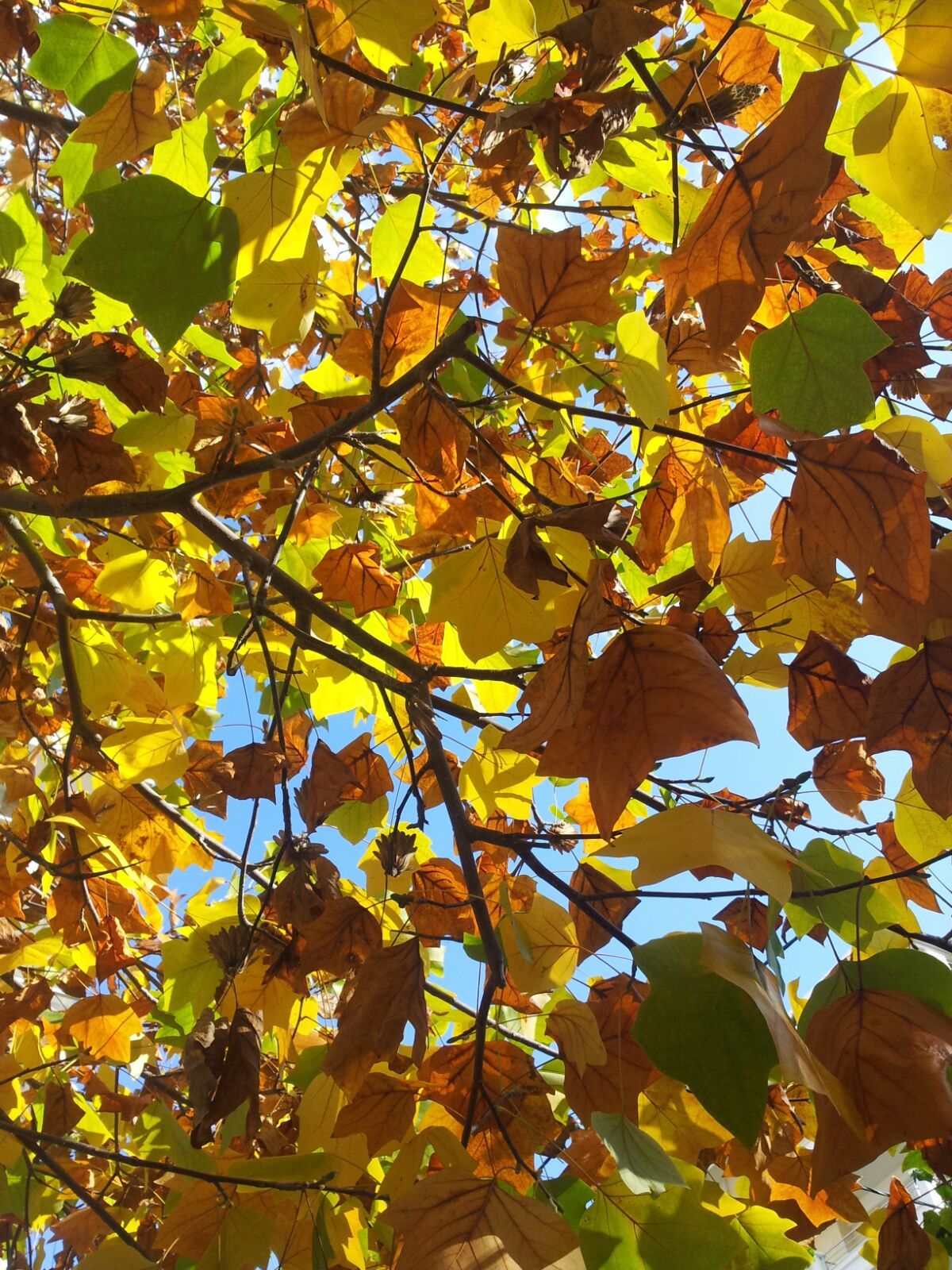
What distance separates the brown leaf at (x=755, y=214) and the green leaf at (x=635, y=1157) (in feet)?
2.03

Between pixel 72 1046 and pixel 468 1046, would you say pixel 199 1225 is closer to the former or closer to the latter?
pixel 468 1046

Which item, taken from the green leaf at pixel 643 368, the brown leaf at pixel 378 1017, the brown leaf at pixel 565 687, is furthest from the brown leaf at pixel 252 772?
the green leaf at pixel 643 368

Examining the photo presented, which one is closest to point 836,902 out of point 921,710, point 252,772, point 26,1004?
point 921,710

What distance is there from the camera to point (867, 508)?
682mm

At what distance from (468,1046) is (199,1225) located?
14.2 inches

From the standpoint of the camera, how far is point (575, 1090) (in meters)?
0.89

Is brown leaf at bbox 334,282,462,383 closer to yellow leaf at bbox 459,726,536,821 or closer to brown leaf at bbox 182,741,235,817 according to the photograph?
yellow leaf at bbox 459,726,536,821

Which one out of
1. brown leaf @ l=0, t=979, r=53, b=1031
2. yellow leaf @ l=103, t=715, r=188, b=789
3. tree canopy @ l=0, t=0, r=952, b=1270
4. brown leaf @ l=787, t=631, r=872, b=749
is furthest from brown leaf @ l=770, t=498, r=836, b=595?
brown leaf @ l=0, t=979, r=53, b=1031

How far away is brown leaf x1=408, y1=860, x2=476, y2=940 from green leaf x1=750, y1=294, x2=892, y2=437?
2.46 feet

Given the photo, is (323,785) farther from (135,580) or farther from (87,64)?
(87,64)

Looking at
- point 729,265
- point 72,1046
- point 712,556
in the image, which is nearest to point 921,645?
point 712,556

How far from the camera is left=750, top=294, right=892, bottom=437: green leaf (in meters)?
0.64

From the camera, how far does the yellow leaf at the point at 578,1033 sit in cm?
81

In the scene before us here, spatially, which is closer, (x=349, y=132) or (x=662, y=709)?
(x=662, y=709)
